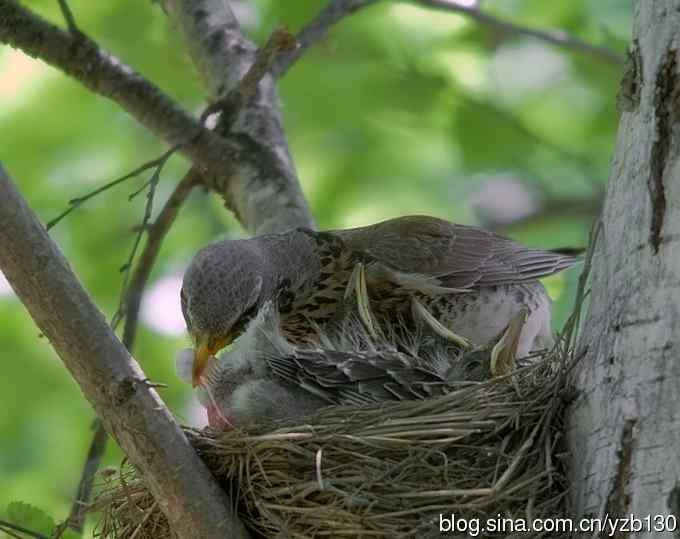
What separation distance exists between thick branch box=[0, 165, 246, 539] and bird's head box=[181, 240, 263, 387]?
39.7 inches

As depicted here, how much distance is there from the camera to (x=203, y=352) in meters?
4.05

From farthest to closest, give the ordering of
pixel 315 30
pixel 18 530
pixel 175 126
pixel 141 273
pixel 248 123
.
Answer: pixel 315 30, pixel 248 123, pixel 175 126, pixel 141 273, pixel 18 530

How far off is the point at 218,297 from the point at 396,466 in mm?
1189

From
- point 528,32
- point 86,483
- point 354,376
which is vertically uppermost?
point 528,32

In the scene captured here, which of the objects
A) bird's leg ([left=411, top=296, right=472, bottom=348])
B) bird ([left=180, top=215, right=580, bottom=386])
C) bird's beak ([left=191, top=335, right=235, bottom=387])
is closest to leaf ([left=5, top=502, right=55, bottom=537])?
bird's beak ([left=191, top=335, right=235, bottom=387])

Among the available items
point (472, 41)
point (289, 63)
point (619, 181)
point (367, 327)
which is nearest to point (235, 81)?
point (289, 63)

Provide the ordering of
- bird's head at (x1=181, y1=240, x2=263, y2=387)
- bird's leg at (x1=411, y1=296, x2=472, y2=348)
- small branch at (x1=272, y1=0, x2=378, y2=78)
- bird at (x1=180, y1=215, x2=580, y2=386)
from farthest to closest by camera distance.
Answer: small branch at (x1=272, y1=0, x2=378, y2=78), bird's leg at (x1=411, y1=296, x2=472, y2=348), bird at (x1=180, y1=215, x2=580, y2=386), bird's head at (x1=181, y1=240, x2=263, y2=387)

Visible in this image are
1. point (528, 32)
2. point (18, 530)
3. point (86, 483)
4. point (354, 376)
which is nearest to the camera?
point (18, 530)

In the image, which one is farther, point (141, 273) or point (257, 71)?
point (141, 273)

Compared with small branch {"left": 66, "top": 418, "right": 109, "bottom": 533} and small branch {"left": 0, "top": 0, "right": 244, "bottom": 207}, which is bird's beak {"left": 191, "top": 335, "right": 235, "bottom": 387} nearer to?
small branch {"left": 66, "top": 418, "right": 109, "bottom": 533}

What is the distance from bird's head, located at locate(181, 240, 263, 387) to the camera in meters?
4.09

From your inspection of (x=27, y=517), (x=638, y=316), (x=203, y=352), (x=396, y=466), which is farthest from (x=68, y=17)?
(x=638, y=316)

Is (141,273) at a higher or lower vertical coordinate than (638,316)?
higher

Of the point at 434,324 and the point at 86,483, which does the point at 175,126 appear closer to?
the point at 434,324
